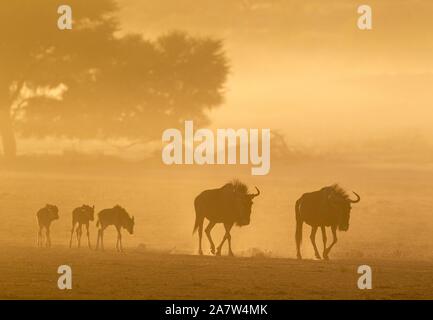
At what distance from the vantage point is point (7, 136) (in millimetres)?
42500

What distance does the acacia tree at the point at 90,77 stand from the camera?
4266 cm

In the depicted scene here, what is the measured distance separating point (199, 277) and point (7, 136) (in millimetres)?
19719

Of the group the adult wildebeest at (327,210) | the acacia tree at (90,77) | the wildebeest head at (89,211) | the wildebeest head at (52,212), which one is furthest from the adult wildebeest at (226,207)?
the acacia tree at (90,77)

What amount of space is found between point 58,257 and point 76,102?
17.1 metres

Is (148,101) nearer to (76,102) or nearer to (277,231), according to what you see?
(76,102)

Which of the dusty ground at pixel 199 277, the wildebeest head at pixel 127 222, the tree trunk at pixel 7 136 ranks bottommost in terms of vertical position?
the dusty ground at pixel 199 277

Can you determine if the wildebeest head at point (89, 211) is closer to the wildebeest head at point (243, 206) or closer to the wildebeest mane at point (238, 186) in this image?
the wildebeest mane at point (238, 186)

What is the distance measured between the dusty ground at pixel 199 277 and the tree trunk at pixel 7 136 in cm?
1458

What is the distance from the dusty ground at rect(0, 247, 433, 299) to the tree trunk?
47.8 feet

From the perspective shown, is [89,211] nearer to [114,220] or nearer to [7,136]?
[114,220]

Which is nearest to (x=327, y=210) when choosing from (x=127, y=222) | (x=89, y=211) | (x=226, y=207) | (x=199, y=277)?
(x=226, y=207)

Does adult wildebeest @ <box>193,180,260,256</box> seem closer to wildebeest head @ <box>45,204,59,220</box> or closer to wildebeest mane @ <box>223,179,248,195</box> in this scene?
wildebeest mane @ <box>223,179,248,195</box>
